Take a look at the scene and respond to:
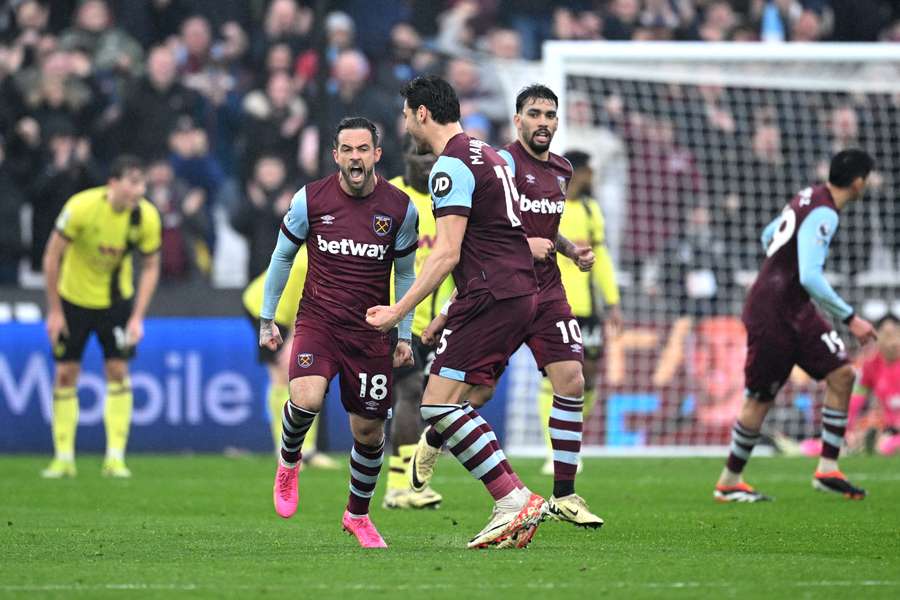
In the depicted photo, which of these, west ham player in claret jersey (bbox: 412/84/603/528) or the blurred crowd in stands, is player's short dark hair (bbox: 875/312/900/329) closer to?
the blurred crowd in stands

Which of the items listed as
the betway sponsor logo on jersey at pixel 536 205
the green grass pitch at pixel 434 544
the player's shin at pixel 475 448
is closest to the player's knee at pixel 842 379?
the green grass pitch at pixel 434 544

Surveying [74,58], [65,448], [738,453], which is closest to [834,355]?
[738,453]

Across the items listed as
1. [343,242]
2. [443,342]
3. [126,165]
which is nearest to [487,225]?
[443,342]

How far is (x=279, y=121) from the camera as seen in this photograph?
1912cm

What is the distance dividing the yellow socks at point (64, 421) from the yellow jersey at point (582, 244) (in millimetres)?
4472

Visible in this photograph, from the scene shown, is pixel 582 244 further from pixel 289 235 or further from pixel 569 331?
pixel 289 235

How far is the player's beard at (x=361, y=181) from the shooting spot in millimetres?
8227

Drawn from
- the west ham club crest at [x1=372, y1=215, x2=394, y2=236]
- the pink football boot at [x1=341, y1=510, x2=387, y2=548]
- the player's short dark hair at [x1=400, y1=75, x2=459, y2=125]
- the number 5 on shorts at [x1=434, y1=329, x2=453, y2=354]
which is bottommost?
the pink football boot at [x1=341, y1=510, x2=387, y2=548]

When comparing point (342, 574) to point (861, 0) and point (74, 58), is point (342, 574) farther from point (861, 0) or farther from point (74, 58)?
point (861, 0)

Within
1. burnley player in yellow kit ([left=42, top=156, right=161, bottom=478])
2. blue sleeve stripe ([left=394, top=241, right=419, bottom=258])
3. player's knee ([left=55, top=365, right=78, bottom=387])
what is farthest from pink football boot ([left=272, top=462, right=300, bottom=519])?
player's knee ([left=55, top=365, right=78, bottom=387])

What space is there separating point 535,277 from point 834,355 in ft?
11.8

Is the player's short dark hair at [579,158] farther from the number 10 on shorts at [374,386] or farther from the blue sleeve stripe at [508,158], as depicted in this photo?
the number 10 on shorts at [374,386]

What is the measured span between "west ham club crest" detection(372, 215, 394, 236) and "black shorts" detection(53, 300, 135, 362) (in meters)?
6.22

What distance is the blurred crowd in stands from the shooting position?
18047 mm
